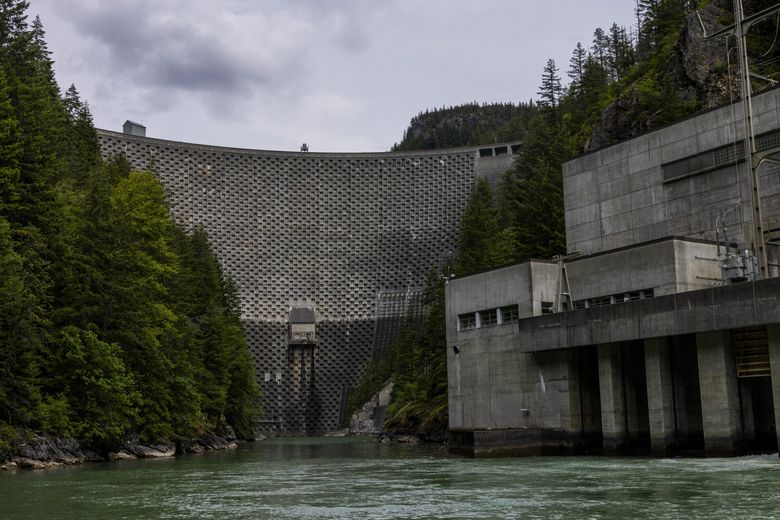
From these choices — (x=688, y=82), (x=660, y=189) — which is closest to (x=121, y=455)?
(x=660, y=189)

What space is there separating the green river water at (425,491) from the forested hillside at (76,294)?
551 centimetres

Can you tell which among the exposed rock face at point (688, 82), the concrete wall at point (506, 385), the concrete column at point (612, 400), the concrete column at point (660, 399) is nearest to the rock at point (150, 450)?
the concrete wall at point (506, 385)

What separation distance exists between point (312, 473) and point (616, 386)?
1157cm

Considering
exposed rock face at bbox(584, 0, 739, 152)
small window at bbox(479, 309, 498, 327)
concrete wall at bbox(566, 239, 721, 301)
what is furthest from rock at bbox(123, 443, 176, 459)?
exposed rock face at bbox(584, 0, 739, 152)

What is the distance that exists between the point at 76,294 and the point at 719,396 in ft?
84.7

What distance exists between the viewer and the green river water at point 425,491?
15.2m

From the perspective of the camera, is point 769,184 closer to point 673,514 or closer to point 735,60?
point 735,60

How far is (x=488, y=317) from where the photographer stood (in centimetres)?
3741

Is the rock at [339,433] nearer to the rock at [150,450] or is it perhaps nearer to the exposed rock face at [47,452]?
the rock at [150,450]

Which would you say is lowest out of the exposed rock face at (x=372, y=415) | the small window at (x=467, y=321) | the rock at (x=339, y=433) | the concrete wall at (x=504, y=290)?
the rock at (x=339, y=433)

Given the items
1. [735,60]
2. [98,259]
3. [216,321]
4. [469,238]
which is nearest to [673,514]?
[98,259]

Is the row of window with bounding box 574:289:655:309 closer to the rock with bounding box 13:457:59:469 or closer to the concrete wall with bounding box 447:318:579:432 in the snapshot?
the concrete wall with bounding box 447:318:579:432

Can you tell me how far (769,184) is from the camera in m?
33.6

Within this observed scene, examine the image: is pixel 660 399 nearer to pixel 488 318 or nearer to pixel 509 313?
pixel 509 313
